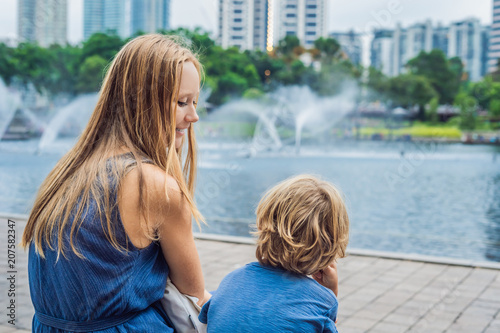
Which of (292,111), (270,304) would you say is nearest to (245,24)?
(292,111)

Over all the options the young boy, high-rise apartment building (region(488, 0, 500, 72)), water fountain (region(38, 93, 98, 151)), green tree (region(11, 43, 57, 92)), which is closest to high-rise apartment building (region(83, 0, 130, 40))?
green tree (region(11, 43, 57, 92))

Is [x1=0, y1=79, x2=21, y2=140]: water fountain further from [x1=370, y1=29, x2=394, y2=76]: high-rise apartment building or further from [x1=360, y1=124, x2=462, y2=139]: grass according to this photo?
[x1=370, y1=29, x2=394, y2=76]: high-rise apartment building

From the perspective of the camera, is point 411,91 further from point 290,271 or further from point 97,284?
point 97,284

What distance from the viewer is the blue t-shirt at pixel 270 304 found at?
4.39 feet

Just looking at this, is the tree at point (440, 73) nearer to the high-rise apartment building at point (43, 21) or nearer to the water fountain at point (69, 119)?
the water fountain at point (69, 119)

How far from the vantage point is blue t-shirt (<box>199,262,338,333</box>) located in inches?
52.6

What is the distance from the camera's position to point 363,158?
2245cm

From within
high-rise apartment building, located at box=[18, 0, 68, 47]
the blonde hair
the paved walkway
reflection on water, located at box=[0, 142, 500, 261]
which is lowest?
reflection on water, located at box=[0, 142, 500, 261]

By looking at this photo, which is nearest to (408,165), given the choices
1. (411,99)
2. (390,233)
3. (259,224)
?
(411,99)

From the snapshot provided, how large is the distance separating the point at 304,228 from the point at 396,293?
299cm

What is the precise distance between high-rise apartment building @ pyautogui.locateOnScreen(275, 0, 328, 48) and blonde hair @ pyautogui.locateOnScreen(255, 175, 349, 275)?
87.4 ft

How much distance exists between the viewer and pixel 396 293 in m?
4.14

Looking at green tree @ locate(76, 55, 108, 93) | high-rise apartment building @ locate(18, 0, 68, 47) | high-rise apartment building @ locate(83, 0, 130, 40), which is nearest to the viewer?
high-rise apartment building @ locate(18, 0, 68, 47)

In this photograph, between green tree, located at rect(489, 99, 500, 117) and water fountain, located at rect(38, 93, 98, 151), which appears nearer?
green tree, located at rect(489, 99, 500, 117)
